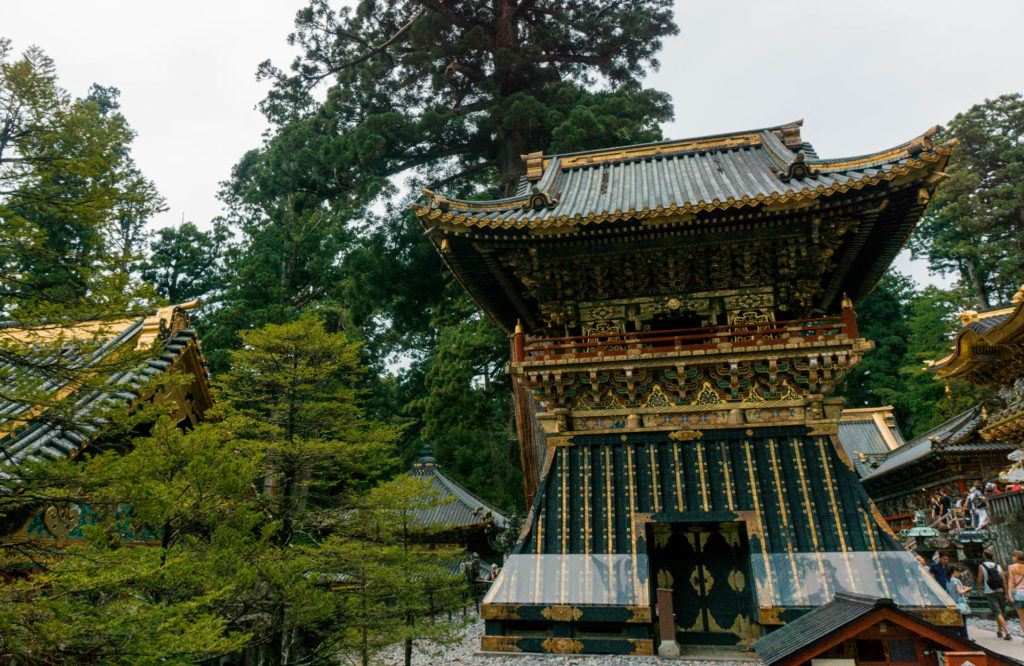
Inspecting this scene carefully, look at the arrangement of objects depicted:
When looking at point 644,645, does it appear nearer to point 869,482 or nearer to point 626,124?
point 626,124

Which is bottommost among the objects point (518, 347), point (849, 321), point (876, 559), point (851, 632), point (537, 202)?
point (851, 632)

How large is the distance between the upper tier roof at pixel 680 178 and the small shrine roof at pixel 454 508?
38.2 ft

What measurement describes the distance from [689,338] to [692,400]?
40.8 inches

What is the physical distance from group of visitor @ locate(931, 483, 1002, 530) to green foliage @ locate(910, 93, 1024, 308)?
16.2 meters

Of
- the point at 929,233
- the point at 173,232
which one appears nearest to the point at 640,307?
the point at 173,232

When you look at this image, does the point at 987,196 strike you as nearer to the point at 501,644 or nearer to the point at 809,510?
the point at 809,510

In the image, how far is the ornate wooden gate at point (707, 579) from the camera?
336 inches

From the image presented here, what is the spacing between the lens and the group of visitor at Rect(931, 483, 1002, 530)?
1409 centimetres

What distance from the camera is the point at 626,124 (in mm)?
15594

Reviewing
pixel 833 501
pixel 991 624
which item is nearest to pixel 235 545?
pixel 833 501

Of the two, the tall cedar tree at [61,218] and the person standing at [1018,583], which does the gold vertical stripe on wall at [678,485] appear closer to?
the person standing at [1018,583]

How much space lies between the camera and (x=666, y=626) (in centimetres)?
773

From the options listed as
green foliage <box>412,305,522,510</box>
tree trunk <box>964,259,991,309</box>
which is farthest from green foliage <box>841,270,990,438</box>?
green foliage <box>412,305,522,510</box>

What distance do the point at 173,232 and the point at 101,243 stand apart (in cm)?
3002
